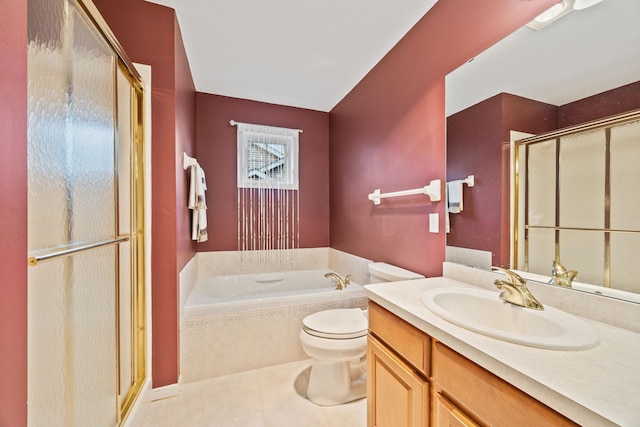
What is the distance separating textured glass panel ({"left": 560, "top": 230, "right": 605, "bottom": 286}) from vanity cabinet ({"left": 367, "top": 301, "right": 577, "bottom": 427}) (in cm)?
58

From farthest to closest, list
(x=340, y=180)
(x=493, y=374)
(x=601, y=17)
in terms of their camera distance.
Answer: (x=340, y=180) < (x=601, y=17) < (x=493, y=374)

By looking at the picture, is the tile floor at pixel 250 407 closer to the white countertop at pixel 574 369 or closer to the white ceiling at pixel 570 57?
the white countertop at pixel 574 369

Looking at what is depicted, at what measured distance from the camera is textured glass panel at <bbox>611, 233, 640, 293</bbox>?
0.76 meters

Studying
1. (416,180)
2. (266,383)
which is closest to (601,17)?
(416,180)

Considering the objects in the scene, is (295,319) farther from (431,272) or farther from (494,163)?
(494,163)

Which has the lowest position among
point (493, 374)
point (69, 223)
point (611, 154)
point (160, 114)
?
point (493, 374)

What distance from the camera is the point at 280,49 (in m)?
1.96

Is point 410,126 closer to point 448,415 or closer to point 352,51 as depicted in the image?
point 352,51

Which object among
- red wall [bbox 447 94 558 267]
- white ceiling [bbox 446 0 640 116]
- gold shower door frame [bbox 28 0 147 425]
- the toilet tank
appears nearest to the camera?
white ceiling [bbox 446 0 640 116]

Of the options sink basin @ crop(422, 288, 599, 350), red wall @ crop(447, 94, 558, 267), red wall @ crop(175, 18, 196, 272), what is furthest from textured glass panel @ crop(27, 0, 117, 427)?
red wall @ crop(447, 94, 558, 267)

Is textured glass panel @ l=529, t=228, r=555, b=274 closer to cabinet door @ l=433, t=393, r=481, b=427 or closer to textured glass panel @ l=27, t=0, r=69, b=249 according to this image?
cabinet door @ l=433, t=393, r=481, b=427

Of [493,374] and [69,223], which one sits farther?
[69,223]

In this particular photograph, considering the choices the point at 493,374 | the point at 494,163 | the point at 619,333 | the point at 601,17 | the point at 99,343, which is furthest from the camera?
the point at 494,163

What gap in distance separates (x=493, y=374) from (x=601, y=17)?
1.22 m
